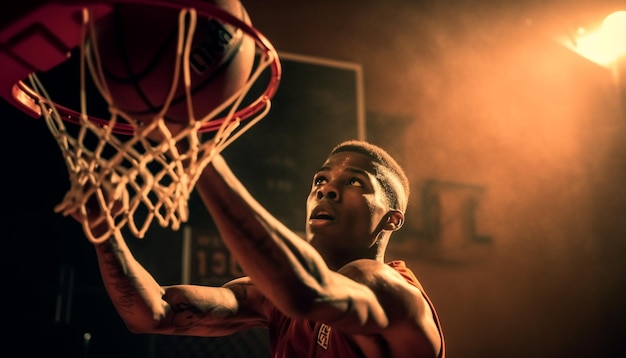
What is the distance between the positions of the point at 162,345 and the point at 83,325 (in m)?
0.38

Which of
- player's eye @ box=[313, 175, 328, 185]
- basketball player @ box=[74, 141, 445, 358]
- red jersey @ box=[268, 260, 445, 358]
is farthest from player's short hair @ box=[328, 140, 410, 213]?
red jersey @ box=[268, 260, 445, 358]

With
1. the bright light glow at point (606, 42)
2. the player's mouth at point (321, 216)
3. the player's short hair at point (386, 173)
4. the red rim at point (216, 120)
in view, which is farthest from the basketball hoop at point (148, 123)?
the bright light glow at point (606, 42)


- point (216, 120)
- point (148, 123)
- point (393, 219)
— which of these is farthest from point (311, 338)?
point (148, 123)

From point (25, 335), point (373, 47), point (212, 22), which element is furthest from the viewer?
point (373, 47)

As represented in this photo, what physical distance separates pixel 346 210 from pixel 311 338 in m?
0.44

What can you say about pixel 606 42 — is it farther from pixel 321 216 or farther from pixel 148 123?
pixel 148 123

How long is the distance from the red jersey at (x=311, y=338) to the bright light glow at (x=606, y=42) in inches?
133

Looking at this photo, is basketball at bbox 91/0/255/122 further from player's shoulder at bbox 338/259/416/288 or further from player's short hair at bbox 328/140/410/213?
player's short hair at bbox 328/140/410/213

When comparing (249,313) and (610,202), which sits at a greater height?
(610,202)

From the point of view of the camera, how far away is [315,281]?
141 centimetres

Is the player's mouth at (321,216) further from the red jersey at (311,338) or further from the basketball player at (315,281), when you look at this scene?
the red jersey at (311,338)

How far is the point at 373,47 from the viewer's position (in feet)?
13.9

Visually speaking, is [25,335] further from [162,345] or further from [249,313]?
[249,313]

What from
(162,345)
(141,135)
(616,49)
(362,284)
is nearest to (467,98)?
(616,49)
